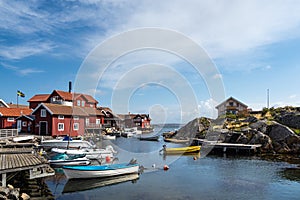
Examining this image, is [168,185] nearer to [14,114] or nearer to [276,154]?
[276,154]

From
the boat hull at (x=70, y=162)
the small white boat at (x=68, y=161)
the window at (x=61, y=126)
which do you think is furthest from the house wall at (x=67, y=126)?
the boat hull at (x=70, y=162)

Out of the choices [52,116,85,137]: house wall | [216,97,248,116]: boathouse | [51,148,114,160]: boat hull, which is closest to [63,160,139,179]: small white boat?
[51,148,114,160]: boat hull

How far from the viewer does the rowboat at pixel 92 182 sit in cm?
1964

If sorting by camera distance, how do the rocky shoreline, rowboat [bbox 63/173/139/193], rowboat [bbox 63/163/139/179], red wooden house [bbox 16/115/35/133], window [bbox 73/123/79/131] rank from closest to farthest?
rowboat [bbox 63/173/139/193]
rowboat [bbox 63/163/139/179]
the rocky shoreline
red wooden house [bbox 16/115/35/133]
window [bbox 73/123/79/131]

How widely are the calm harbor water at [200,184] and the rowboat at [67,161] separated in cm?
152

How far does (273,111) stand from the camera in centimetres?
6169

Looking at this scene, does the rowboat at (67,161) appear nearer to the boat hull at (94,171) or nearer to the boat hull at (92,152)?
the boat hull at (92,152)

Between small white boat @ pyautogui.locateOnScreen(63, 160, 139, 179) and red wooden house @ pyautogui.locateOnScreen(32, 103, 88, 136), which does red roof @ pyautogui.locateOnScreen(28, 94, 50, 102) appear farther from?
small white boat @ pyautogui.locateOnScreen(63, 160, 139, 179)

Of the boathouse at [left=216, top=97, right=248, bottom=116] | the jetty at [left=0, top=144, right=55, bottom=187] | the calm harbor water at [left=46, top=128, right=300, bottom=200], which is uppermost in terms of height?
the boathouse at [left=216, top=97, right=248, bottom=116]

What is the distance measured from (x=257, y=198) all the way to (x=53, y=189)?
14.9 m

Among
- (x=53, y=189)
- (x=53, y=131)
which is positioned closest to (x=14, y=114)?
(x=53, y=131)

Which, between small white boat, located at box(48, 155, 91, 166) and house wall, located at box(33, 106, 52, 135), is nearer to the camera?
small white boat, located at box(48, 155, 91, 166)

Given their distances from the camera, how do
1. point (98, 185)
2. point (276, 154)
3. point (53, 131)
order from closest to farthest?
point (98, 185)
point (276, 154)
point (53, 131)

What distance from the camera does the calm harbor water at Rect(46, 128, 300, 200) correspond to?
59.7ft
